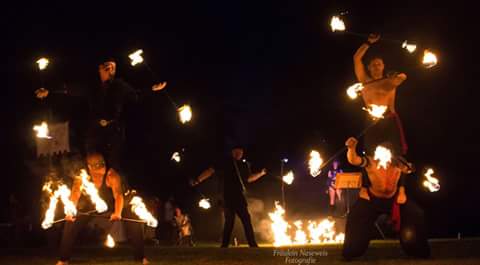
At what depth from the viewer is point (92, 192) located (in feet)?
31.8

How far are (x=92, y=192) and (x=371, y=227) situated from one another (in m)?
4.10

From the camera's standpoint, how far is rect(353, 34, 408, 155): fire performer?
10.1 meters

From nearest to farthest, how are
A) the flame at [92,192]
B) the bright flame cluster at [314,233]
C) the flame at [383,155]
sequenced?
1. the flame at [92,192]
2. the flame at [383,155]
3. the bright flame cluster at [314,233]

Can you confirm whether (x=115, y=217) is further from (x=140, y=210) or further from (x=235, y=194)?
(x=235, y=194)

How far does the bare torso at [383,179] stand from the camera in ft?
32.7

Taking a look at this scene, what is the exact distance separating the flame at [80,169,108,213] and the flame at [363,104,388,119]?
4.10m

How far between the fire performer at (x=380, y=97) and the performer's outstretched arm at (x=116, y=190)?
149 inches

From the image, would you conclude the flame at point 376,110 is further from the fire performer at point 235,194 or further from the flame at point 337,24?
the fire performer at point 235,194

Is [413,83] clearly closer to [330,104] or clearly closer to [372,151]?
[330,104]

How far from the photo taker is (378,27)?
19.0 metres

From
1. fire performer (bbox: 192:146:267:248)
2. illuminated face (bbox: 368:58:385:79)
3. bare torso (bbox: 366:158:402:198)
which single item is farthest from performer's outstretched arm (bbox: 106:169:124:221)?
fire performer (bbox: 192:146:267:248)

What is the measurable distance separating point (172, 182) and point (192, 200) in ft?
3.97

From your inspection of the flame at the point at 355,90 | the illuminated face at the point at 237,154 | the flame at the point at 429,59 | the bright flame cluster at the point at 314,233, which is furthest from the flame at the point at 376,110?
the bright flame cluster at the point at 314,233

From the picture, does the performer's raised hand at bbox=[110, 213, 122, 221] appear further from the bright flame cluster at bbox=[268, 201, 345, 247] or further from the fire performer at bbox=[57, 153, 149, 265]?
the bright flame cluster at bbox=[268, 201, 345, 247]
